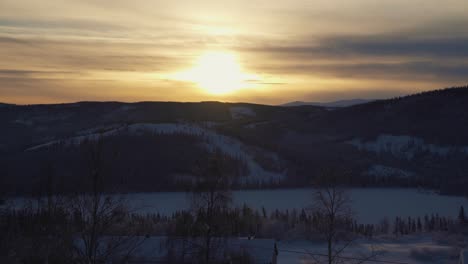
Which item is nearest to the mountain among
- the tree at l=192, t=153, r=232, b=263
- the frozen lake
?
the frozen lake

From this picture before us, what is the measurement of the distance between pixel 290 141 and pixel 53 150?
2533 inches

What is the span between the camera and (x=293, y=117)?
183500 millimetres

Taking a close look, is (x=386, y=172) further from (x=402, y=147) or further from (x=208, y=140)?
(x=208, y=140)

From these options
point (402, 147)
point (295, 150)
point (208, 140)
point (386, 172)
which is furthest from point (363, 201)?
point (402, 147)

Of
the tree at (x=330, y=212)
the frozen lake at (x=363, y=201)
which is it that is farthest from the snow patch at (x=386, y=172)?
the tree at (x=330, y=212)

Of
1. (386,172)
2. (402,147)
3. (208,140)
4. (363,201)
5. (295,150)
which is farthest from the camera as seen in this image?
(402,147)

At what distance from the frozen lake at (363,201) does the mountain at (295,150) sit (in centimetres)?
392

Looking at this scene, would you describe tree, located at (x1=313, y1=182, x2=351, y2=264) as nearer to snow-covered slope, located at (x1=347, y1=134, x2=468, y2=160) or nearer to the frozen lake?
the frozen lake

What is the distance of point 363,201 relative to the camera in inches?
2719

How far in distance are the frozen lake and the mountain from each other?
3922 millimetres

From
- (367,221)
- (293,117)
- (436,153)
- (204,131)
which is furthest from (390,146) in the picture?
(367,221)

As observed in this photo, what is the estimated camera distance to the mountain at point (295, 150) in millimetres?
87812

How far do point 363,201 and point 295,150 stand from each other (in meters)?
52.9

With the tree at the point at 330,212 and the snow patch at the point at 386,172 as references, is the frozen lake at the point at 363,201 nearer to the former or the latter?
the snow patch at the point at 386,172
